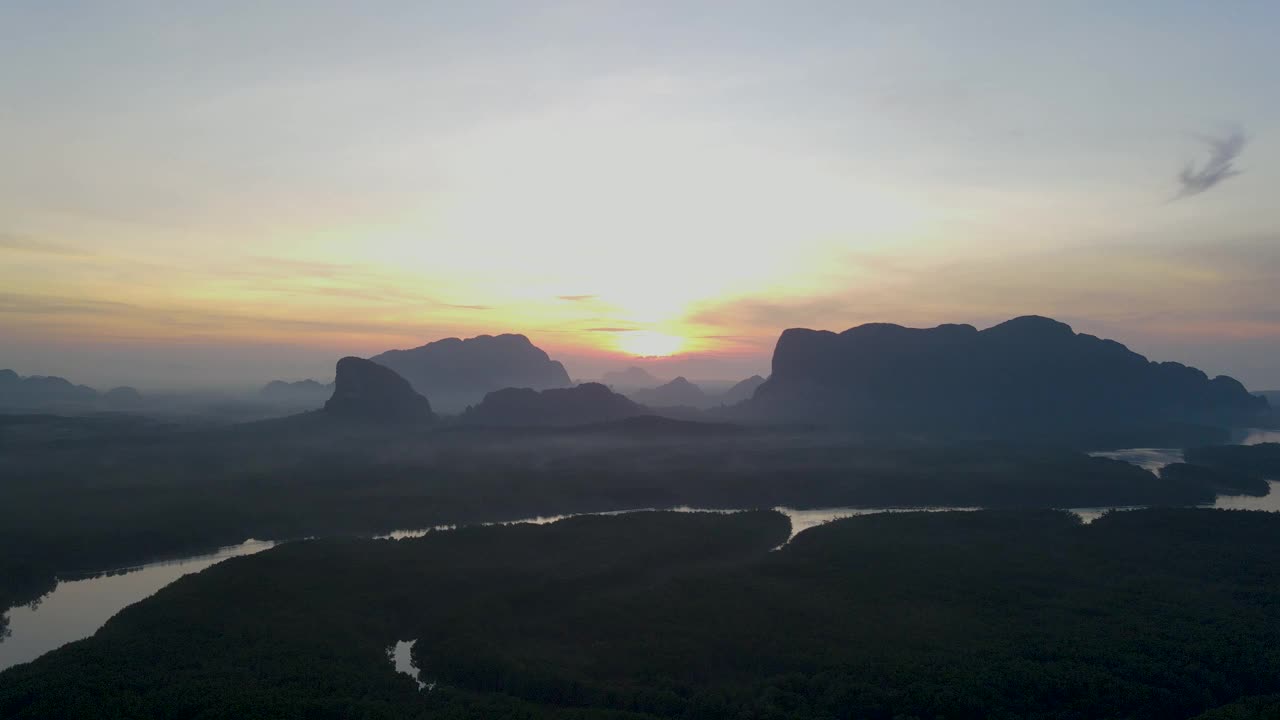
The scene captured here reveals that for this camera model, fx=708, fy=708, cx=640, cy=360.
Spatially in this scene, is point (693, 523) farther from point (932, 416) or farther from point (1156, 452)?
point (932, 416)

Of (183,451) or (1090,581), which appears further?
(183,451)

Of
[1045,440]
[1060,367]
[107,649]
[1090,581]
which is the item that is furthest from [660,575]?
[1060,367]

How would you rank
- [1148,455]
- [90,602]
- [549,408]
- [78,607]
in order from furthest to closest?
[549,408] → [1148,455] → [90,602] → [78,607]

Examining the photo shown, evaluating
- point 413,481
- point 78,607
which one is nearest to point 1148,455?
point 413,481

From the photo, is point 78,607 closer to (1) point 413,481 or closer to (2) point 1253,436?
(1) point 413,481

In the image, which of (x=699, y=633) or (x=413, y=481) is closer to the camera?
(x=699, y=633)

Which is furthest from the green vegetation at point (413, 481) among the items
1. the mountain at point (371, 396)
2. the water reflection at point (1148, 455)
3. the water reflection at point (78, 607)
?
the mountain at point (371, 396)

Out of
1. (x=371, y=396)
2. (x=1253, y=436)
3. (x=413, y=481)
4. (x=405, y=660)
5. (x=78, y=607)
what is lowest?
(x=78, y=607)
